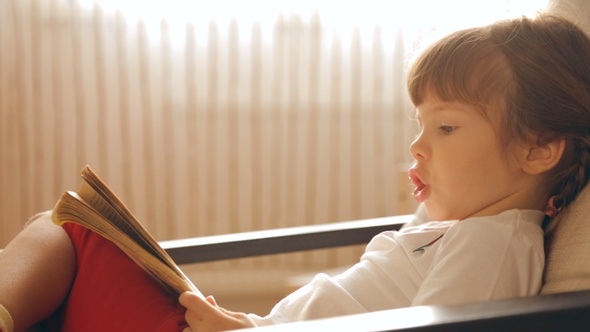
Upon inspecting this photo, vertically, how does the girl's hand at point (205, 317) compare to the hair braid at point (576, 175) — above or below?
below

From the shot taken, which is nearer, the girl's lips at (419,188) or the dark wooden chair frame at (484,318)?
the dark wooden chair frame at (484,318)

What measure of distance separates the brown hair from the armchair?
0.24 feet

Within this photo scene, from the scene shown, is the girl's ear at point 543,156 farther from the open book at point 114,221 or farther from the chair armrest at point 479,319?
the open book at point 114,221

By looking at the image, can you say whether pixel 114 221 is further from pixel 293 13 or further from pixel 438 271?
pixel 293 13

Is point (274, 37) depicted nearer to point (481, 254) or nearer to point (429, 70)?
point (429, 70)

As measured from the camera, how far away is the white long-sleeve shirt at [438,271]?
88 centimetres

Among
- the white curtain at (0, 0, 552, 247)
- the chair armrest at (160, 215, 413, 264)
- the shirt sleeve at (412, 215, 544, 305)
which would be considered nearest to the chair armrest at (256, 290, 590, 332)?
the shirt sleeve at (412, 215, 544, 305)

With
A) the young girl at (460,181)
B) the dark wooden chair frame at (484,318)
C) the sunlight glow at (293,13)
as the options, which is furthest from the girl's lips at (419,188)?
the sunlight glow at (293,13)

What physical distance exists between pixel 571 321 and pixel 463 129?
336mm

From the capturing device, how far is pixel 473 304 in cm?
75

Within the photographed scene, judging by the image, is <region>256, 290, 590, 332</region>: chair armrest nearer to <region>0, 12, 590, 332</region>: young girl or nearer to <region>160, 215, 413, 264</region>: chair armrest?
<region>0, 12, 590, 332</region>: young girl

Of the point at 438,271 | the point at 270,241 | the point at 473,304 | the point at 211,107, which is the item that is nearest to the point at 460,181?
the point at 438,271

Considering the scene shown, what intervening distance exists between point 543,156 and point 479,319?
37 cm

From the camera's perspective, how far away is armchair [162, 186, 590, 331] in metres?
0.71
